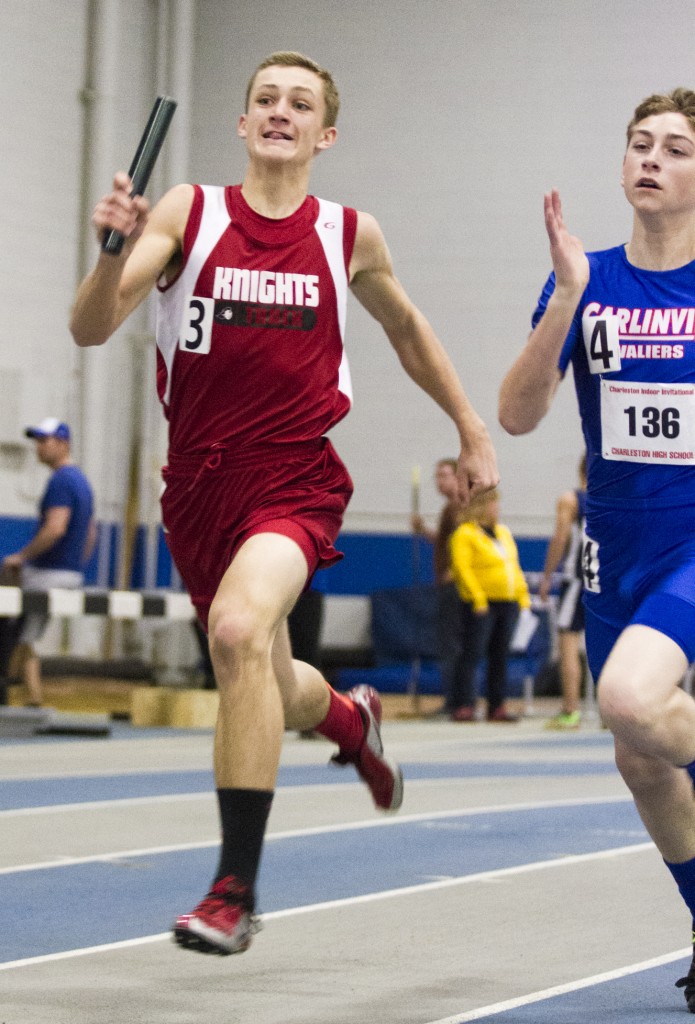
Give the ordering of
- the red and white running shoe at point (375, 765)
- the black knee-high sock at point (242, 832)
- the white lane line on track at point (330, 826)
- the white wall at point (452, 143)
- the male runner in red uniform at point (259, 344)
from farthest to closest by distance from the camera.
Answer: the white wall at point (452, 143), the white lane line on track at point (330, 826), the red and white running shoe at point (375, 765), the male runner in red uniform at point (259, 344), the black knee-high sock at point (242, 832)

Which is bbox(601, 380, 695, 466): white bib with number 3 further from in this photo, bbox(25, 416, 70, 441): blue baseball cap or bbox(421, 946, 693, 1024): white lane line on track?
bbox(25, 416, 70, 441): blue baseball cap

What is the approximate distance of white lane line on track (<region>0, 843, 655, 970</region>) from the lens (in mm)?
4289

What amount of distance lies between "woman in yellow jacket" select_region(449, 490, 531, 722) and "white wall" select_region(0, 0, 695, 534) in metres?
5.16

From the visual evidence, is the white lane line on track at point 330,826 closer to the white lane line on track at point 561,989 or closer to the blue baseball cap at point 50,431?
the white lane line on track at point 561,989

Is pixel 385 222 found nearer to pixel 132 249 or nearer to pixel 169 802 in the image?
pixel 169 802

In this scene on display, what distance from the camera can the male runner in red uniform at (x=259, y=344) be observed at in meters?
4.02

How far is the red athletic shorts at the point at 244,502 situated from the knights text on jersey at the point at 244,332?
47 mm

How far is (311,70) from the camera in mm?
4430

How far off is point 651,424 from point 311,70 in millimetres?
1277

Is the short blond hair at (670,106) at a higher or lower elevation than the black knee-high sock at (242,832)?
higher

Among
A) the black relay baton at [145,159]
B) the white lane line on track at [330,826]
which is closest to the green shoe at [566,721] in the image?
the white lane line on track at [330,826]

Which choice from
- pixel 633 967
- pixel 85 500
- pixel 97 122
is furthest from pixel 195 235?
pixel 97 122

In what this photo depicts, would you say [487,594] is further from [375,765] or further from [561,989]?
[561,989]

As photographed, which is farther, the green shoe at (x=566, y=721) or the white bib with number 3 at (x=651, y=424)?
the green shoe at (x=566, y=721)
